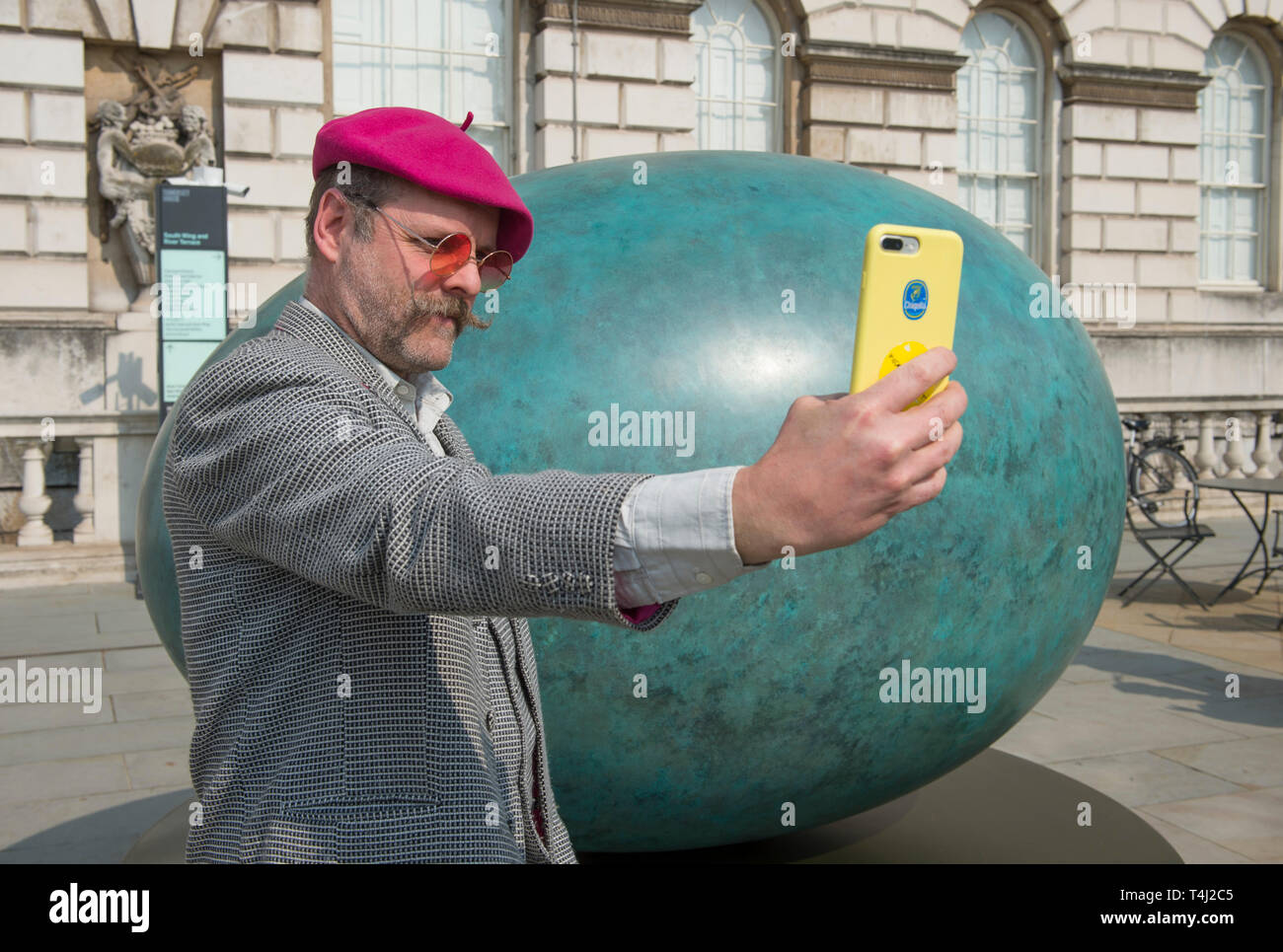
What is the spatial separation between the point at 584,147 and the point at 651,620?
12.9 m

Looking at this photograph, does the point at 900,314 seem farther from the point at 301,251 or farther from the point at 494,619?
the point at 301,251

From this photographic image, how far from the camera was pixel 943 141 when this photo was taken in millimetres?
15445

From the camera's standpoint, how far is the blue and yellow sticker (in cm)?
144

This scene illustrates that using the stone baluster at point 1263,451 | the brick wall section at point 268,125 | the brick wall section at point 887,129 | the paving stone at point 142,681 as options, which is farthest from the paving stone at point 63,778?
the stone baluster at point 1263,451

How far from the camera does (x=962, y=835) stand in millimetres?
3525

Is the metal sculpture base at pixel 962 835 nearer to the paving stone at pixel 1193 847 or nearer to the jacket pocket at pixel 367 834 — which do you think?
the paving stone at pixel 1193 847

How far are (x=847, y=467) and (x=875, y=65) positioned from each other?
585 inches

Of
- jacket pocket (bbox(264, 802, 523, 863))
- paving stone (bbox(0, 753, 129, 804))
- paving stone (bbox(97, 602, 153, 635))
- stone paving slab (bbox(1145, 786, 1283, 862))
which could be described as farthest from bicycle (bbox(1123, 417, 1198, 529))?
jacket pocket (bbox(264, 802, 523, 863))

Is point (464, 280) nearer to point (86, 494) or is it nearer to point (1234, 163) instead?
point (86, 494)

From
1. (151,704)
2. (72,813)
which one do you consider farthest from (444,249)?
(151,704)

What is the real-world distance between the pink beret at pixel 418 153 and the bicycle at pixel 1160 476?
36.5 feet

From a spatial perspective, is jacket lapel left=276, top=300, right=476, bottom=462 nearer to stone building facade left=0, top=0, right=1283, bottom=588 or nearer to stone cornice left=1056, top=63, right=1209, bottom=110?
stone building facade left=0, top=0, right=1283, bottom=588

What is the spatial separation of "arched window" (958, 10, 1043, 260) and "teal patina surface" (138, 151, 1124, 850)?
45.4ft

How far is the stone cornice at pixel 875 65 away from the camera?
1474 cm
